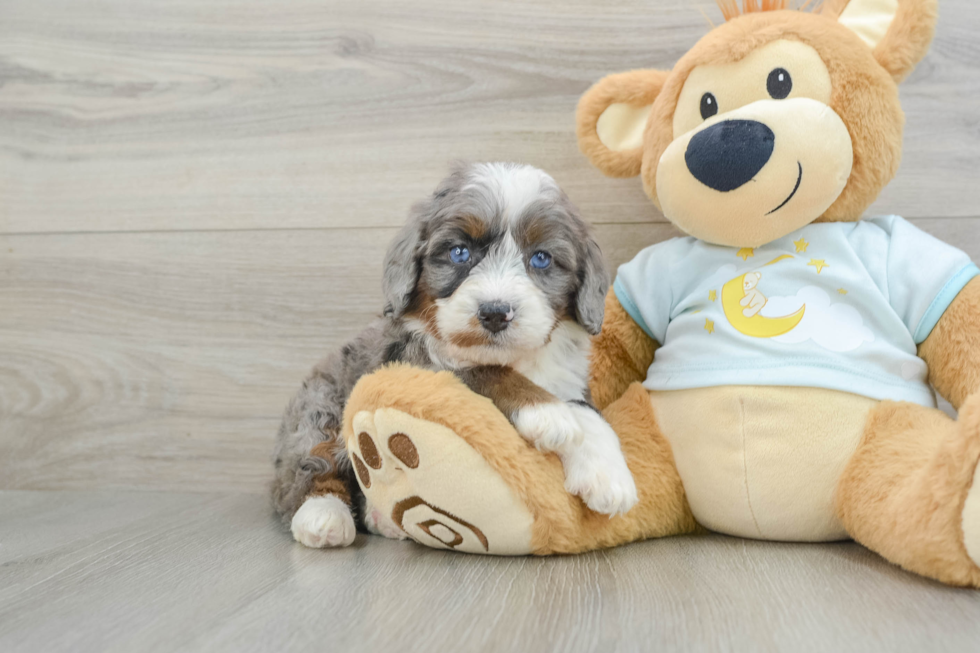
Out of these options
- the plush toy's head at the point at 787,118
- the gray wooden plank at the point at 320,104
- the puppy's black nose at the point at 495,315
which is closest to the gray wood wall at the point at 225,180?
the gray wooden plank at the point at 320,104

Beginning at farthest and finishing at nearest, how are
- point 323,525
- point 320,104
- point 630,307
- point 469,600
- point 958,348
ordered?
point 320,104
point 630,307
point 323,525
point 958,348
point 469,600

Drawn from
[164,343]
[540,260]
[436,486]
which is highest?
[540,260]

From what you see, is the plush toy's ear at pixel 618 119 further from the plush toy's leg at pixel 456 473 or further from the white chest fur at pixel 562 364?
the plush toy's leg at pixel 456 473

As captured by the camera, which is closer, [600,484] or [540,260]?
[600,484]

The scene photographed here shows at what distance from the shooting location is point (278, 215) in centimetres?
237

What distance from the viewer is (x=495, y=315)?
4.71 feet

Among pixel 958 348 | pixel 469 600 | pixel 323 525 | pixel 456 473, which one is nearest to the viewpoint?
pixel 469 600

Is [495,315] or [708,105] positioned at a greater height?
[708,105]

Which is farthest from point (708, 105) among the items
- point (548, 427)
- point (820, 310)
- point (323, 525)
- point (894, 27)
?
point (323, 525)

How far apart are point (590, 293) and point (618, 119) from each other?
21.6 inches

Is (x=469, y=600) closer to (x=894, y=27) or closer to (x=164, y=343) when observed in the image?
(x=894, y=27)

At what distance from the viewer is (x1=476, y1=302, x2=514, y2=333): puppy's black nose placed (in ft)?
4.70

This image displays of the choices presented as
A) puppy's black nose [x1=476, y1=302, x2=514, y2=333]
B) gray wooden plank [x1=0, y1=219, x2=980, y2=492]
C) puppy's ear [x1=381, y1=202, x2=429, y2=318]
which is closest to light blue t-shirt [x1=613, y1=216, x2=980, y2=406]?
puppy's black nose [x1=476, y1=302, x2=514, y2=333]

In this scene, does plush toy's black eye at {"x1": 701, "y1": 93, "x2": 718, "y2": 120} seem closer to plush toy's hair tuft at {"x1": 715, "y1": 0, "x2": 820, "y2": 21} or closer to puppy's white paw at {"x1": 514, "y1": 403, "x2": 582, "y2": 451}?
plush toy's hair tuft at {"x1": 715, "y1": 0, "x2": 820, "y2": 21}
